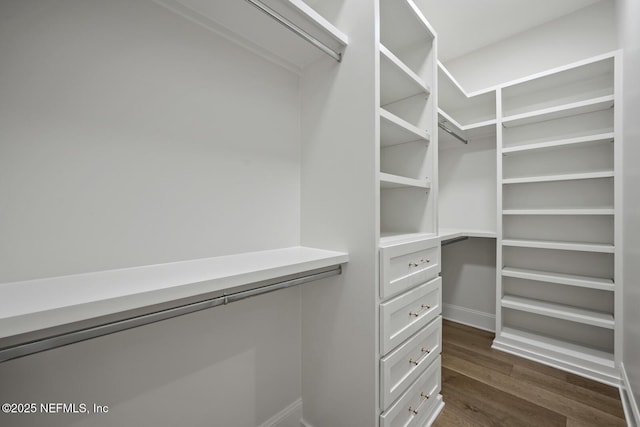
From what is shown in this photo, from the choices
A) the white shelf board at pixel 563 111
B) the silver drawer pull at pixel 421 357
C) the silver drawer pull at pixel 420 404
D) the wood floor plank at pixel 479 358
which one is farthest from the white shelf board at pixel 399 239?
the white shelf board at pixel 563 111

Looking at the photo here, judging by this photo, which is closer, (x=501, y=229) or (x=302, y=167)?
(x=302, y=167)

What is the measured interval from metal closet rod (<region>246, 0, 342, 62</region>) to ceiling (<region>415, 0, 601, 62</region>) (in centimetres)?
126

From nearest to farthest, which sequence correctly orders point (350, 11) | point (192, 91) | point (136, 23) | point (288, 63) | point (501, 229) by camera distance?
point (136, 23)
point (192, 91)
point (350, 11)
point (288, 63)
point (501, 229)

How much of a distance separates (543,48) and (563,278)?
1.90m

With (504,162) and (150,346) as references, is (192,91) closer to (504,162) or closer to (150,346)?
(150,346)

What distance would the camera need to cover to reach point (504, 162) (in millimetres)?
2160

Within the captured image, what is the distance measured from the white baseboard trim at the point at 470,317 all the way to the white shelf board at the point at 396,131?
201 centimetres

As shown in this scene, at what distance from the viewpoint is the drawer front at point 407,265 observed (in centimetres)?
103

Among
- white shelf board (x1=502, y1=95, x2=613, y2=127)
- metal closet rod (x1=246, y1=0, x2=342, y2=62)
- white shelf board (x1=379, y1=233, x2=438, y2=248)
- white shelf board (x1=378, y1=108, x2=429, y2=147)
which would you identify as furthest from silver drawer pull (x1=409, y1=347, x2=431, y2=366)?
white shelf board (x1=502, y1=95, x2=613, y2=127)

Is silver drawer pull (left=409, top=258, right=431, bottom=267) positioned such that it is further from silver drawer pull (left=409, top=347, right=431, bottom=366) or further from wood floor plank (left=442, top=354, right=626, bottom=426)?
wood floor plank (left=442, top=354, right=626, bottom=426)

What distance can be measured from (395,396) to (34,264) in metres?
1.39

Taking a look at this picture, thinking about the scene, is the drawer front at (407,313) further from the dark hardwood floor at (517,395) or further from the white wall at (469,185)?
the white wall at (469,185)

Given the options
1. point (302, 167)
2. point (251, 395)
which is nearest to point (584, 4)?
point (302, 167)

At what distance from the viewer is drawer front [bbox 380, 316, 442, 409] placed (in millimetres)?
1016
